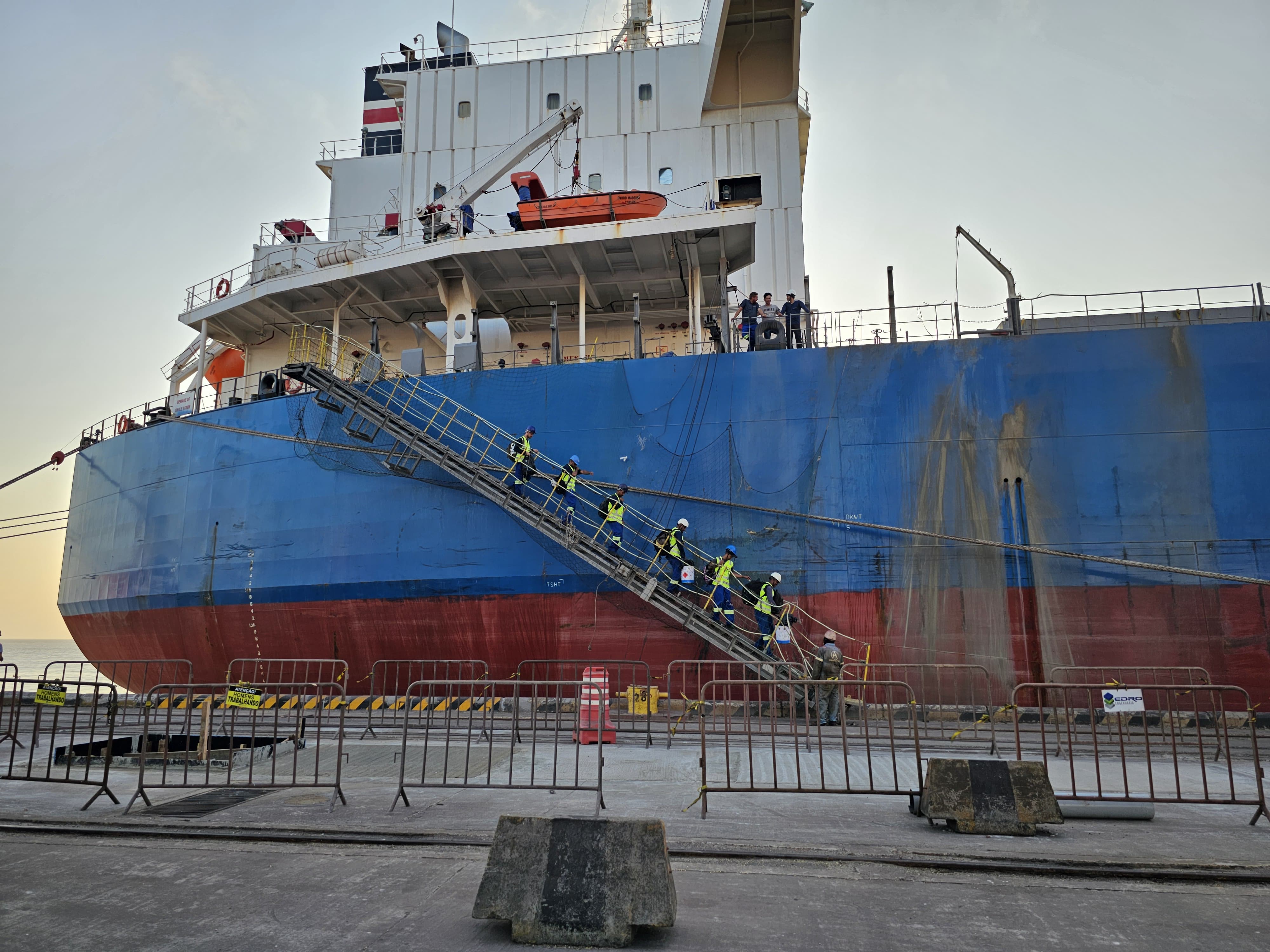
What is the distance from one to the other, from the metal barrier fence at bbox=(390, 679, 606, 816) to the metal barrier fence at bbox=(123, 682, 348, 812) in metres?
0.75

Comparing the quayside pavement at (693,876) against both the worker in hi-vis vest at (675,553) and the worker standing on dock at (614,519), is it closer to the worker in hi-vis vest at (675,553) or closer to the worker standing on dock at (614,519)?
the worker in hi-vis vest at (675,553)

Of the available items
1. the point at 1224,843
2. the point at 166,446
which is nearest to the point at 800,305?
the point at 1224,843

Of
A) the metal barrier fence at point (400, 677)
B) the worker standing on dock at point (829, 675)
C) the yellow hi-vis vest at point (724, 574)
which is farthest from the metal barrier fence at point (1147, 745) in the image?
the metal barrier fence at point (400, 677)

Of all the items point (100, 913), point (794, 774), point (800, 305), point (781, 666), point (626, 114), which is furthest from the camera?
point (626, 114)

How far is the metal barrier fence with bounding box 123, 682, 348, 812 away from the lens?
20.8ft

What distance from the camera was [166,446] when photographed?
17281 mm

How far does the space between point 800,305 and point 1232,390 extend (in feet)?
21.2

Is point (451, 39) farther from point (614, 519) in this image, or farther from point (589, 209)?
point (614, 519)

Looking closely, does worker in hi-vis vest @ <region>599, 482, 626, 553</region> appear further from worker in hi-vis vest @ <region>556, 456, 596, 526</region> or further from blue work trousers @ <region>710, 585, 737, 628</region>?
blue work trousers @ <region>710, 585, 737, 628</region>

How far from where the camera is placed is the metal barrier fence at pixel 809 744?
19.5 feet

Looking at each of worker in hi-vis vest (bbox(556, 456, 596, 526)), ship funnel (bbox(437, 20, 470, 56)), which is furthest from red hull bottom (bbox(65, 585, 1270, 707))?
ship funnel (bbox(437, 20, 470, 56))

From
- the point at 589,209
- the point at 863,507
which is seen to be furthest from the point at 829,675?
the point at 589,209

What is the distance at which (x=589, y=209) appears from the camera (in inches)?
610

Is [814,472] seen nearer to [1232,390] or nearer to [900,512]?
[900,512]
